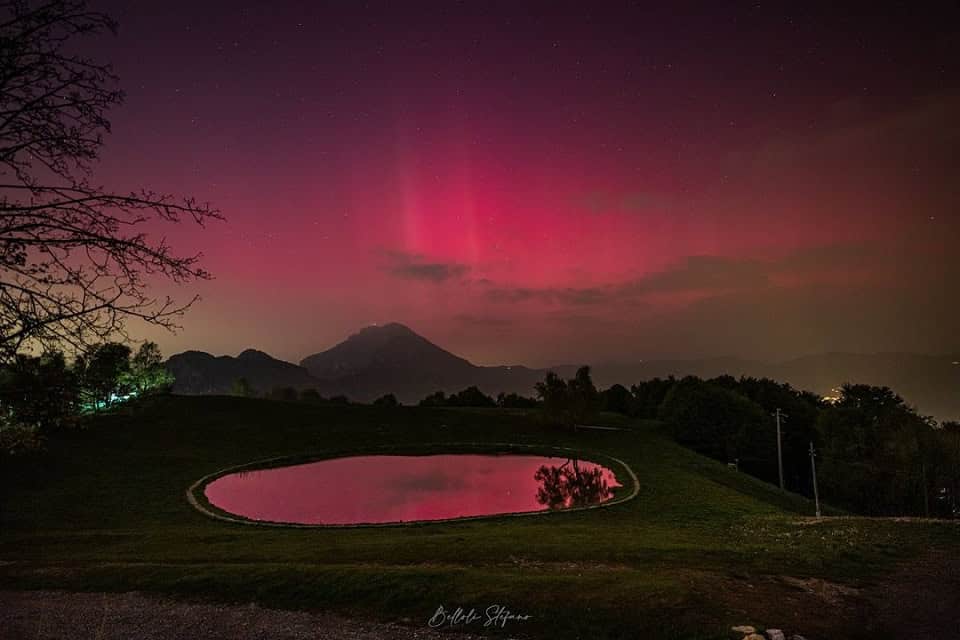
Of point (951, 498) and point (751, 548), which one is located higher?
point (751, 548)

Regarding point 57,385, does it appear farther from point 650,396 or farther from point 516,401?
point 650,396

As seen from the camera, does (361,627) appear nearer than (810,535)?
Yes

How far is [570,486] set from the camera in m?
40.4

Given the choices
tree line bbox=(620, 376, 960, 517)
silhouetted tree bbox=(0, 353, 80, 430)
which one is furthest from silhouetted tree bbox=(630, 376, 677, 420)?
silhouetted tree bbox=(0, 353, 80, 430)

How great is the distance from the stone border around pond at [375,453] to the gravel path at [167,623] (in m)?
14.5

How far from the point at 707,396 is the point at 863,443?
67.9ft

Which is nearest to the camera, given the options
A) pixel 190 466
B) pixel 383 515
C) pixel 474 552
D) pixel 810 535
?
pixel 474 552

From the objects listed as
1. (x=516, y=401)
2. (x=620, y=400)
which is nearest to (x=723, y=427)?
(x=620, y=400)

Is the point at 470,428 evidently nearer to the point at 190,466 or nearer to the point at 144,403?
the point at 190,466

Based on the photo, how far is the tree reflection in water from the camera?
35750 mm

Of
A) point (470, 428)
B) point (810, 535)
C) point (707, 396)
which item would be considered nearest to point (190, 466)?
point (470, 428)

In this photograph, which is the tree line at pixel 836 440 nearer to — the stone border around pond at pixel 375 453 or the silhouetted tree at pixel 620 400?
the silhouetted tree at pixel 620 400

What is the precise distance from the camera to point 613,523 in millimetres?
27938

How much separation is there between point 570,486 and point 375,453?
21.1 meters
